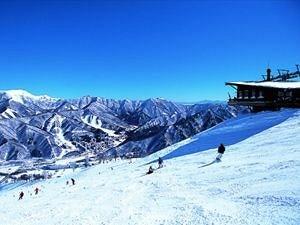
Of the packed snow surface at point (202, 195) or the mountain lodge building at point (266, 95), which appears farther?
the mountain lodge building at point (266, 95)

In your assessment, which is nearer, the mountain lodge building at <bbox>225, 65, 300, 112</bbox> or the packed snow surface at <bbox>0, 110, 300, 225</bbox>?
the packed snow surface at <bbox>0, 110, 300, 225</bbox>

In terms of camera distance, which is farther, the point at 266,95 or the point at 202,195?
the point at 266,95

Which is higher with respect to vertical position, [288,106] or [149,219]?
[288,106]

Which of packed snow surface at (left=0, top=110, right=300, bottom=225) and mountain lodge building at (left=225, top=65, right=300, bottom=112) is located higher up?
mountain lodge building at (left=225, top=65, right=300, bottom=112)

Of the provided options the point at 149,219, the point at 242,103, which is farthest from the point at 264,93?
the point at 149,219

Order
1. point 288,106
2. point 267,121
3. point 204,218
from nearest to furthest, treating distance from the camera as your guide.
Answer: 1. point 204,218
2. point 267,121
3. point 288,106

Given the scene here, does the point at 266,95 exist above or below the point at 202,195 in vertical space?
above

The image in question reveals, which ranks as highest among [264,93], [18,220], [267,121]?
[264,93]

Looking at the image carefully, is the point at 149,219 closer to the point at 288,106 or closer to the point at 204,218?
the point at 204,218
